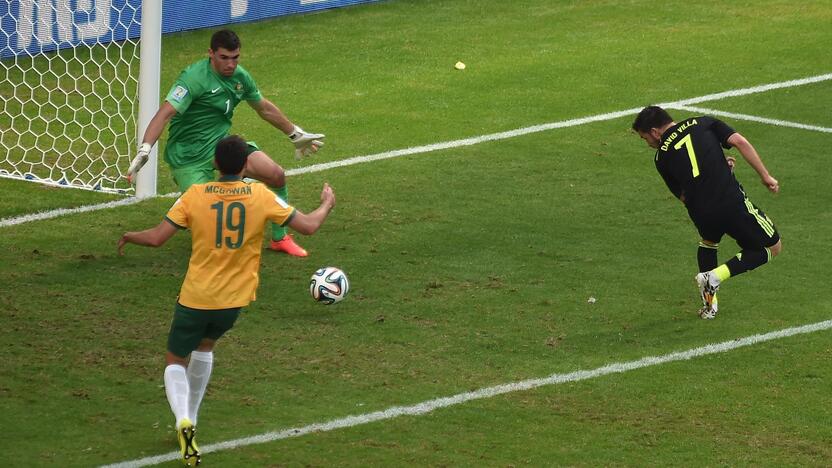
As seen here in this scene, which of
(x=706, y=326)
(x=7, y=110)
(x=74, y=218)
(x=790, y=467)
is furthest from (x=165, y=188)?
(x=790, y=467)

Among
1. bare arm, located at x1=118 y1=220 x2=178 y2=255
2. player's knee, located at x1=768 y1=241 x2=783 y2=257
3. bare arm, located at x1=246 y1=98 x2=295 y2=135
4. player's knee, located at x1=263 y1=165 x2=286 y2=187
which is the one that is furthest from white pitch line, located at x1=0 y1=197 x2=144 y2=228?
player's knee, located at x1=768 y1=241 x2=783 y2=257

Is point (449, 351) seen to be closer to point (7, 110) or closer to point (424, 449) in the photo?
point (424, 449)

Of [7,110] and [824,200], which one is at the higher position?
[824,200]

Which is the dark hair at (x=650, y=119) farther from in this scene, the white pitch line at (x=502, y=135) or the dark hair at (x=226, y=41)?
the white pitch line at (x=502, y=135)

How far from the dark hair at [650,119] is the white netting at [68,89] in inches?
224

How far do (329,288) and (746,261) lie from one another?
294 centimetres

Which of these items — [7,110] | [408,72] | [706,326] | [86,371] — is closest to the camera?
[86,371]

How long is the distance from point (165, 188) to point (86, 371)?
4.50 m

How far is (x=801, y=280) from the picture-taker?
440 inches

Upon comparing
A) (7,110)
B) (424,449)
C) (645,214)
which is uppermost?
(424,449)

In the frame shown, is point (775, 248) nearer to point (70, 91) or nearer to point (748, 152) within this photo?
point (748, 152)

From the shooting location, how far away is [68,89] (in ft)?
51.8

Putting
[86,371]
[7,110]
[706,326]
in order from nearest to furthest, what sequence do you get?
[86,371]
[706,326]
[7,110]

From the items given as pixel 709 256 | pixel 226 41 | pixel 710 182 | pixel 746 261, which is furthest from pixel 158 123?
pixel 746 261
